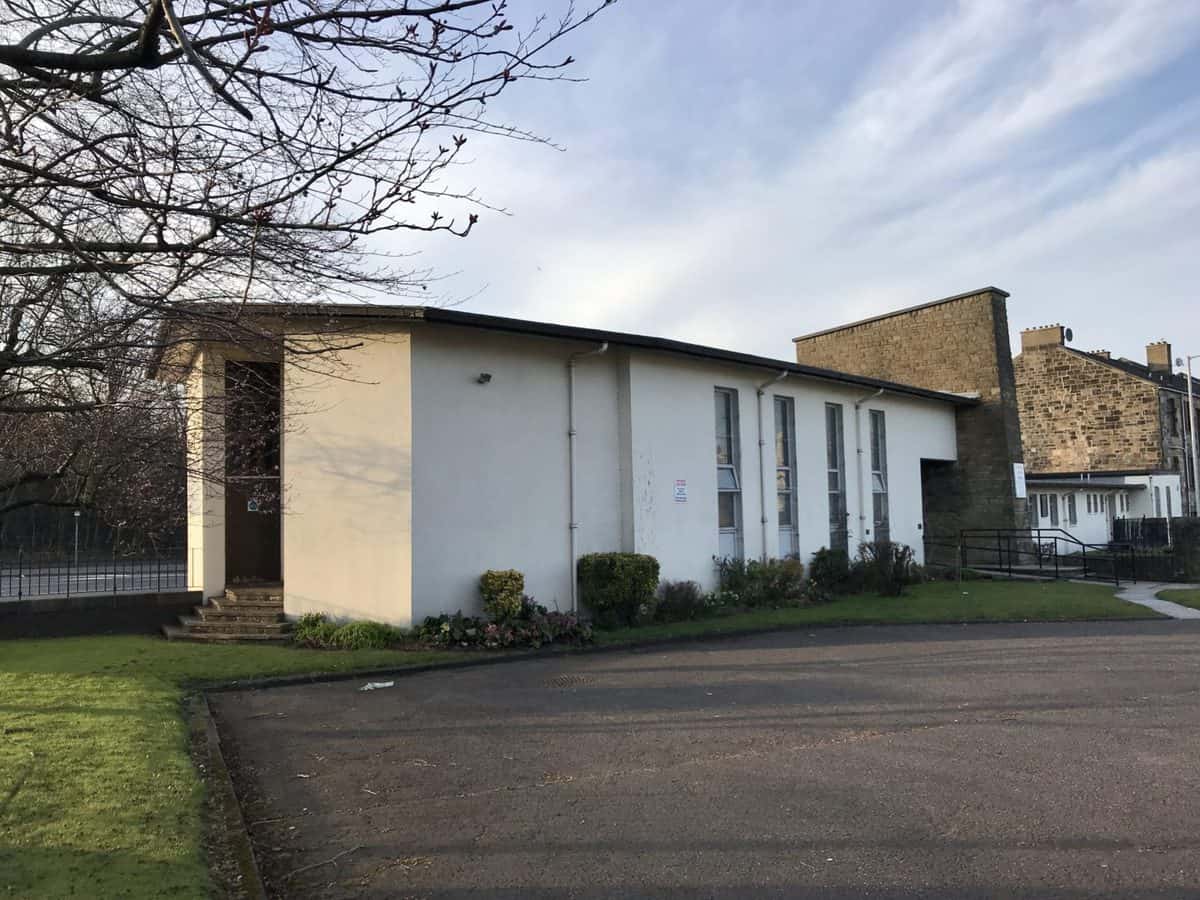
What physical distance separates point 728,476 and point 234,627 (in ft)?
29.5

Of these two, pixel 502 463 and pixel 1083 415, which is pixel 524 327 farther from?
pixel 1083 415

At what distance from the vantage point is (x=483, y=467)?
13297 millimetres

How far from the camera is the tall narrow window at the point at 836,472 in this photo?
20.0 meters

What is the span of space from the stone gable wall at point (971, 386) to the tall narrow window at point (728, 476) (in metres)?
10.2

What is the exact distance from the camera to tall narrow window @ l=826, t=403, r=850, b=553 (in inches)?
786

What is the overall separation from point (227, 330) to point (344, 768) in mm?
3273

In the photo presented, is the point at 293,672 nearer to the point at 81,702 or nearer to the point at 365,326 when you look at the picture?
the point at 81,702

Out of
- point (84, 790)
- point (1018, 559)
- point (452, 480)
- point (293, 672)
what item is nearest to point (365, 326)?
point (452, 480)

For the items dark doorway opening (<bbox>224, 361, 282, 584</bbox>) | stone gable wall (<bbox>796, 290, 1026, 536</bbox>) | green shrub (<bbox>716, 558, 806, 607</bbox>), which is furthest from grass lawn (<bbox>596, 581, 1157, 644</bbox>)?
dark doorway opening (<bbox>224, 361, 282, 584</bbox>)

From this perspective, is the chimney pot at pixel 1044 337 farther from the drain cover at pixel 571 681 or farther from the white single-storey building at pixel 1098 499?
the drain cover at pixel 571 681

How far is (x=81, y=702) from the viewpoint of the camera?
8.23 meters

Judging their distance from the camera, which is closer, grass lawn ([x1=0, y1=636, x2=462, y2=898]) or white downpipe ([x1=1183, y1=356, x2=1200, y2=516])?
grass lawn ([x1=0, y1=636, x2=462, y2=898])

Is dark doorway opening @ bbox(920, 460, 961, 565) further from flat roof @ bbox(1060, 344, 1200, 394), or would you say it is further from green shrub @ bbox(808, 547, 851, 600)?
flat roof @ bbox(1060, 344, 1200, 394)

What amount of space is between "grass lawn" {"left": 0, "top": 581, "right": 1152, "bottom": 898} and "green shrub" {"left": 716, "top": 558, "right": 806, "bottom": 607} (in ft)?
4.80
